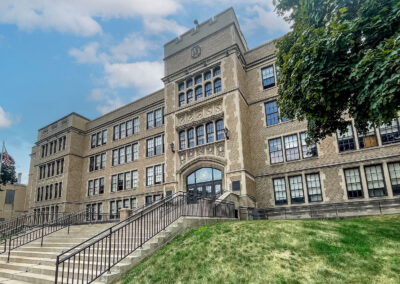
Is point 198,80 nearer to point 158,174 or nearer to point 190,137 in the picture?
point 190,137

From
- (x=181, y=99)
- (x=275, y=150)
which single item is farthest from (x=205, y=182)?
(x=181, y=99)

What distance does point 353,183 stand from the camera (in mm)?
16328

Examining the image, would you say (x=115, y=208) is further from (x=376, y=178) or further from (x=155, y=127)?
(x=376, y=178)

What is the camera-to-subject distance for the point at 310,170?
58.1ft

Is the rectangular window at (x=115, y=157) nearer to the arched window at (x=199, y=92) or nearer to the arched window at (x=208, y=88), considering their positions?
the arched window at (x=199, y=92)

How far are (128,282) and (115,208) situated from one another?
21.4m

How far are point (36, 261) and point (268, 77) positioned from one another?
18113 millimetres

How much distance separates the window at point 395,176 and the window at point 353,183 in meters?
1.57

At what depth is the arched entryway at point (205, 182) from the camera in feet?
64.0

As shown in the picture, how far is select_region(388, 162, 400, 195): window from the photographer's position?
49.1 ft

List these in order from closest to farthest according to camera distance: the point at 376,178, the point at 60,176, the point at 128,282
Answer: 1. the point at 128,282
2. the point at 376,178
3. the point at 60,176

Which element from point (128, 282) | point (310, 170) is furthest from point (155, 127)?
point (128, 282)

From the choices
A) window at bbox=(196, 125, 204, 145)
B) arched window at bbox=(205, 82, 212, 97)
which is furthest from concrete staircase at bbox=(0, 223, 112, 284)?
arched window at bbox=(205, 82, 212, 97)

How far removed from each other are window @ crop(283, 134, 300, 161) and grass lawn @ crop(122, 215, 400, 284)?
893cm
